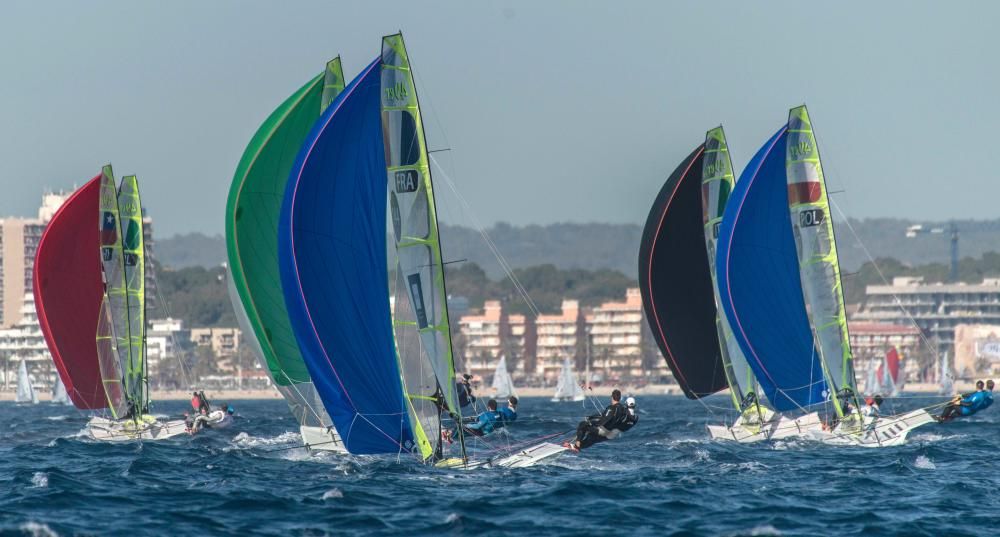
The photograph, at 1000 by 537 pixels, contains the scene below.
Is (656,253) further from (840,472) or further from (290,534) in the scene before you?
(290,534)

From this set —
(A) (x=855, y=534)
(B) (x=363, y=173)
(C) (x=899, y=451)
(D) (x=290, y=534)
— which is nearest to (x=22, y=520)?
(D) (x=290, y=534)

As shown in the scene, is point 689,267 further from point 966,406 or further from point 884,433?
point 966,406

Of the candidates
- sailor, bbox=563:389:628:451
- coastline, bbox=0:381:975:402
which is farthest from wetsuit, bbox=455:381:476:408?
coastline, bbox=0:381:975:402

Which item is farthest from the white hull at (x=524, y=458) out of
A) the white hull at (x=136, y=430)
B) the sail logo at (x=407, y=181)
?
the white hull at (x=136, y=430)

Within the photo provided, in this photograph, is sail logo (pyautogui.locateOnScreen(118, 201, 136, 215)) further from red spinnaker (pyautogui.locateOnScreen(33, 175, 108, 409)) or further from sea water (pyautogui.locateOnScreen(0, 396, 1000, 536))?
sea water (pyautogui.locateOnScreen(0, 396, 1000, 536))

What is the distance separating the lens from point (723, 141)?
42.3m

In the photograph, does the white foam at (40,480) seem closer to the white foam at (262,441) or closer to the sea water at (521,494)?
the sea water at (521,494)

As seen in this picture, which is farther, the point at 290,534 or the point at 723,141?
the point at 723,141

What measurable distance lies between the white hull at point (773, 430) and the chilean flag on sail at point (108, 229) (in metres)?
16.5

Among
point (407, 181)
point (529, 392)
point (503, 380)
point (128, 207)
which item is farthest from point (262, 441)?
point (529, 392)

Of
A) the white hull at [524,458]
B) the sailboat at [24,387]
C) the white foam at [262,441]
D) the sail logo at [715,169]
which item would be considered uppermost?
the sail logo at [715,169]

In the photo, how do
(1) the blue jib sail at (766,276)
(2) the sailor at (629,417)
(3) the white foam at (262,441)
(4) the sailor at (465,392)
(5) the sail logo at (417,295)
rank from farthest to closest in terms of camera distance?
(3) the white foam at (262,441) → (1) the blue jib sail at (766,276) → (4) the sailor at (465,392) → (2) the sailor at (629,417) → (5) the sail logo at (417,295)

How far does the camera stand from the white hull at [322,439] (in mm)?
33594

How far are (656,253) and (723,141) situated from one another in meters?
3.38
